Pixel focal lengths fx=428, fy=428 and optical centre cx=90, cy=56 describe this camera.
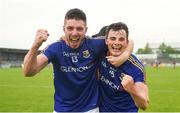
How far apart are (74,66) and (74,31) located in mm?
530

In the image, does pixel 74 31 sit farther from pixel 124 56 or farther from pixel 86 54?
pixel 124 56

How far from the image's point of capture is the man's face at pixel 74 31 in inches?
236

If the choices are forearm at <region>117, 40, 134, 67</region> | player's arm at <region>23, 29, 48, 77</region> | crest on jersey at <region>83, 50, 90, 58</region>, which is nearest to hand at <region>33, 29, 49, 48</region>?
player's arm at <region>23, 29, 48, 77</region>

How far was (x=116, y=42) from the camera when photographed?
5.96 metres

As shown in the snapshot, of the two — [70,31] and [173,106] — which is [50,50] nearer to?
[70,31]

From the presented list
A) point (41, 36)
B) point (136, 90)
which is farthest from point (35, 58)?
point (136, 90)

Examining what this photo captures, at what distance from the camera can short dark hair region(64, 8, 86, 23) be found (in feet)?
19.9

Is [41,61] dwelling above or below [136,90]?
above

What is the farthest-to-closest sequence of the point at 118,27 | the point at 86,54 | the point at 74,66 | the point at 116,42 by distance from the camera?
the point at 86,54
the point at 74,66
the point at 118,27
the point at 116,42

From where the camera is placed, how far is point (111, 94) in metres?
6.24

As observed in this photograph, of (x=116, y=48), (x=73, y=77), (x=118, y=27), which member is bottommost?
(x=73, y=77)

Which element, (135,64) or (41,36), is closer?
(41,36)

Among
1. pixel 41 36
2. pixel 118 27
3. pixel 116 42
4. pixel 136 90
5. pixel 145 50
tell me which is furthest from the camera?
pixel 145 50

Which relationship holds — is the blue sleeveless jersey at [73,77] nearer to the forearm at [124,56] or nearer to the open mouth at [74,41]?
the open mouth at [74,41]
